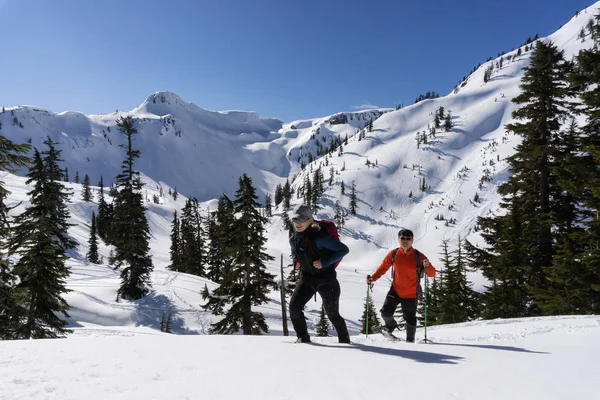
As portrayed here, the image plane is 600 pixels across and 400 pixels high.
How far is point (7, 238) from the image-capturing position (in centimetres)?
1210

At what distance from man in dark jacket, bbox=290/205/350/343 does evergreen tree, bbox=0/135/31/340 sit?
914 centimetres

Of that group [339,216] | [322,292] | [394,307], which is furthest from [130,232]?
[339,216]

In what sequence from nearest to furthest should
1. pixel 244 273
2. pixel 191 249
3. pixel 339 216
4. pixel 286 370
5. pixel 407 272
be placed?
pixel 286 370 → pixel 407 272 → pixel 244 273 → pixel 191 249 → pixel 339 216

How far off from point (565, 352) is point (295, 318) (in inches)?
165

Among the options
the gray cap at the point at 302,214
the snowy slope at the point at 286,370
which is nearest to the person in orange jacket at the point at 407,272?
the snowy slope at the point at 286,370

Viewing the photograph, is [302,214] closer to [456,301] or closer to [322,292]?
[322,292]

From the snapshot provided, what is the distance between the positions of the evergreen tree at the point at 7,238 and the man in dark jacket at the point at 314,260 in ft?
30.0

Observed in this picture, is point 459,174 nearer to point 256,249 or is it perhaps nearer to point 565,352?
point 256,249

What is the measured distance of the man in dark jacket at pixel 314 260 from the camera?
5000mm

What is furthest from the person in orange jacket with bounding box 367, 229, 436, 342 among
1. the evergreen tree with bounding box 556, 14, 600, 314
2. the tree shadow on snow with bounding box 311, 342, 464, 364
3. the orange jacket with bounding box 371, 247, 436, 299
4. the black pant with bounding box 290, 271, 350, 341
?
the evergreen tree with bounding box 556, 14, 600, 314

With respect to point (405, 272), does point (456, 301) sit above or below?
below

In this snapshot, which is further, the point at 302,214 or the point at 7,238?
the point at 7,238

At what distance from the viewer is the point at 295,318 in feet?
18.2

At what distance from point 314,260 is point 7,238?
1356cm
